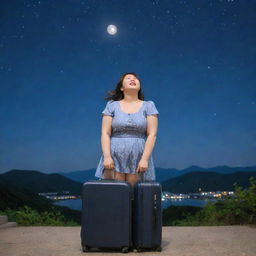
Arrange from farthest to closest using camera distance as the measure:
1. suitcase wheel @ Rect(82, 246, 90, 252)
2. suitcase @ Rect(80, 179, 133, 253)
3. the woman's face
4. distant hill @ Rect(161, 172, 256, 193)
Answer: distant hill @ Rect(161, 172, 256, 193) < the woman's face < suitcase wheel @ Rect(82, 246, 90, 252) < suitcase @ Rect(80, 179, 133, 253)

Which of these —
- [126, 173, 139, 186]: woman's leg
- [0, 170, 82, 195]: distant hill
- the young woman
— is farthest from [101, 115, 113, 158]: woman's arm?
[0, 170, 82, 195]: distant hill

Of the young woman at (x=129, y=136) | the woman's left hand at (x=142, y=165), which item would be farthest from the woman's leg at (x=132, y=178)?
the woman's left hand at (x=142, y=165)

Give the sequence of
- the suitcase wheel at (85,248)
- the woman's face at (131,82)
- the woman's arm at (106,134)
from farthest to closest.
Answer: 1. the woman's face at (131,82)
2. the woman's arm at (106,134)
3. the suitcase wheel at (85,248)

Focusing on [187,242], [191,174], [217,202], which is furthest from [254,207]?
[191,174]

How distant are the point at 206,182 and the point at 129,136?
7644mm

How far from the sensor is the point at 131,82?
12.7ft

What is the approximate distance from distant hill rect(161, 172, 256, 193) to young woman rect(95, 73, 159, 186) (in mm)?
321

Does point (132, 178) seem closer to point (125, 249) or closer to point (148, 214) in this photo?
point (148, 214)

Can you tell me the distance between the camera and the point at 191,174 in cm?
1514

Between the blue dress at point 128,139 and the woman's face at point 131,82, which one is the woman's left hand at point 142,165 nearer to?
the blue dress at point 128,139

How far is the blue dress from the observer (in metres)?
3.64

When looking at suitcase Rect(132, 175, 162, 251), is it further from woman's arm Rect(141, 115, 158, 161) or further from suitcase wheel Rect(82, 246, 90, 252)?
suitcase wheel Rect(82, 246, 90, 252)

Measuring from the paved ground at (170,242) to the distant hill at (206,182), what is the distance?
59 cm

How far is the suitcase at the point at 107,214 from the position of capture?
3.32 metres
